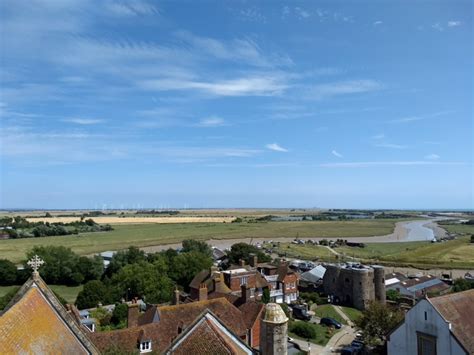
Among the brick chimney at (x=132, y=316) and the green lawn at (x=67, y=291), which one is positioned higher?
the brick chimney at (x=132, y=316)

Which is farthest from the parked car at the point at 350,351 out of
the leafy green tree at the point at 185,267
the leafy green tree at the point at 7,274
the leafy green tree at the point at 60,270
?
the leafy green tree at the point at 7,274

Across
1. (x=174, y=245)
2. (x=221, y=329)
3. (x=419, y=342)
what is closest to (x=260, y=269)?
(x=419, y=342)

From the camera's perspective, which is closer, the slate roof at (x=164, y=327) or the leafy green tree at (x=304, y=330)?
the slate roof at (x=164, y=327)

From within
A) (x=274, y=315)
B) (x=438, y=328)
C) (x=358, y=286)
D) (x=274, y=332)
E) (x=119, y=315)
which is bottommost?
(x=119, y=315)

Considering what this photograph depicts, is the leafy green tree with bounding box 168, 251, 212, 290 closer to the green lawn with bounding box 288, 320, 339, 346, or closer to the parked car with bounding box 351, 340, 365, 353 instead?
the green lawn with bounding box 288, 320, 339, 346

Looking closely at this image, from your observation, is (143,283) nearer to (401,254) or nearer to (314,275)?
(314,275)

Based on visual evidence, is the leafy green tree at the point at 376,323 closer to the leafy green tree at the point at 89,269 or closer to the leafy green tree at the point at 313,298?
the leafy green tree at the point at 313,298

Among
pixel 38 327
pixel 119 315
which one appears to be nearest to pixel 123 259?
pixel 119 315
